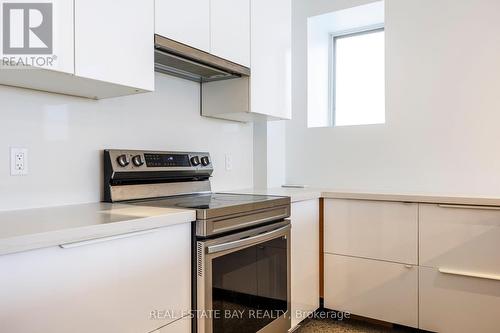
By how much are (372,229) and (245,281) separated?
3.11 ft

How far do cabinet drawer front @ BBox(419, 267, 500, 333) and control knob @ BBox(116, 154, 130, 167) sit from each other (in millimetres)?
1719

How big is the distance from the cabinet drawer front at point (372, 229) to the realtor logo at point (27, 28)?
181 cm

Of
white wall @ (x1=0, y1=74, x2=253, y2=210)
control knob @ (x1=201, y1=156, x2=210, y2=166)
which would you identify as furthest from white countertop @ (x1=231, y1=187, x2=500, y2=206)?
white wall @ (x1=0, y1=74, x2=253, y2=210)

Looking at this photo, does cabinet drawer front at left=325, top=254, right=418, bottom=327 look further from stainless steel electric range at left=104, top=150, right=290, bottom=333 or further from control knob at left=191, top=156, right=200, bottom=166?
control knob at left=191, top=156, right=200, bottom=166

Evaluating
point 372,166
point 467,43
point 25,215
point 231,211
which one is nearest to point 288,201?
point 231,211

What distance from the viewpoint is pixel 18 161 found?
4.77 feet

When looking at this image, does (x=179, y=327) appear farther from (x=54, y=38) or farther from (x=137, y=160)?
(x=54, y=38)

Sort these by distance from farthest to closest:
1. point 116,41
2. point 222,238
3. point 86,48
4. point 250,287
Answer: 1. point 250,287
2. point 222,238
3. point 116,41
4. point 86,48

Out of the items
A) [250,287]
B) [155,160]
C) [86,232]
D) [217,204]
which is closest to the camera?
[86,232]

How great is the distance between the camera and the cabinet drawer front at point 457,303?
6.20 ft

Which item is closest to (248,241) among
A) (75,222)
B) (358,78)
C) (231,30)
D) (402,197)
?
(75,222)

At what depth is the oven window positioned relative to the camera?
1556 millimetres

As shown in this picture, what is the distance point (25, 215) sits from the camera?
1.31m

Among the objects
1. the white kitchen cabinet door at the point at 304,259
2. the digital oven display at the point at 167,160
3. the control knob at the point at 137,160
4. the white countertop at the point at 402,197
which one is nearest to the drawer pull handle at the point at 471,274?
the white countertop at the point at 402,197
